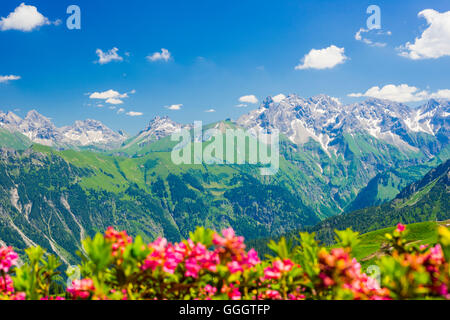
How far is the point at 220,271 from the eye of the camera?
13.5ft

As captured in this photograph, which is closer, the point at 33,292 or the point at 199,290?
the point at 33,292

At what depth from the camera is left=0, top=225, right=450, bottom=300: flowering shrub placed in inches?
144

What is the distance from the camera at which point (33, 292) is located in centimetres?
431

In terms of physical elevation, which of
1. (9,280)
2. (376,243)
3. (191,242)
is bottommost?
(376,243)

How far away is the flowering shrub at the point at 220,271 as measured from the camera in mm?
3654

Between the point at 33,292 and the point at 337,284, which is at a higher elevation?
the point at 337,284
